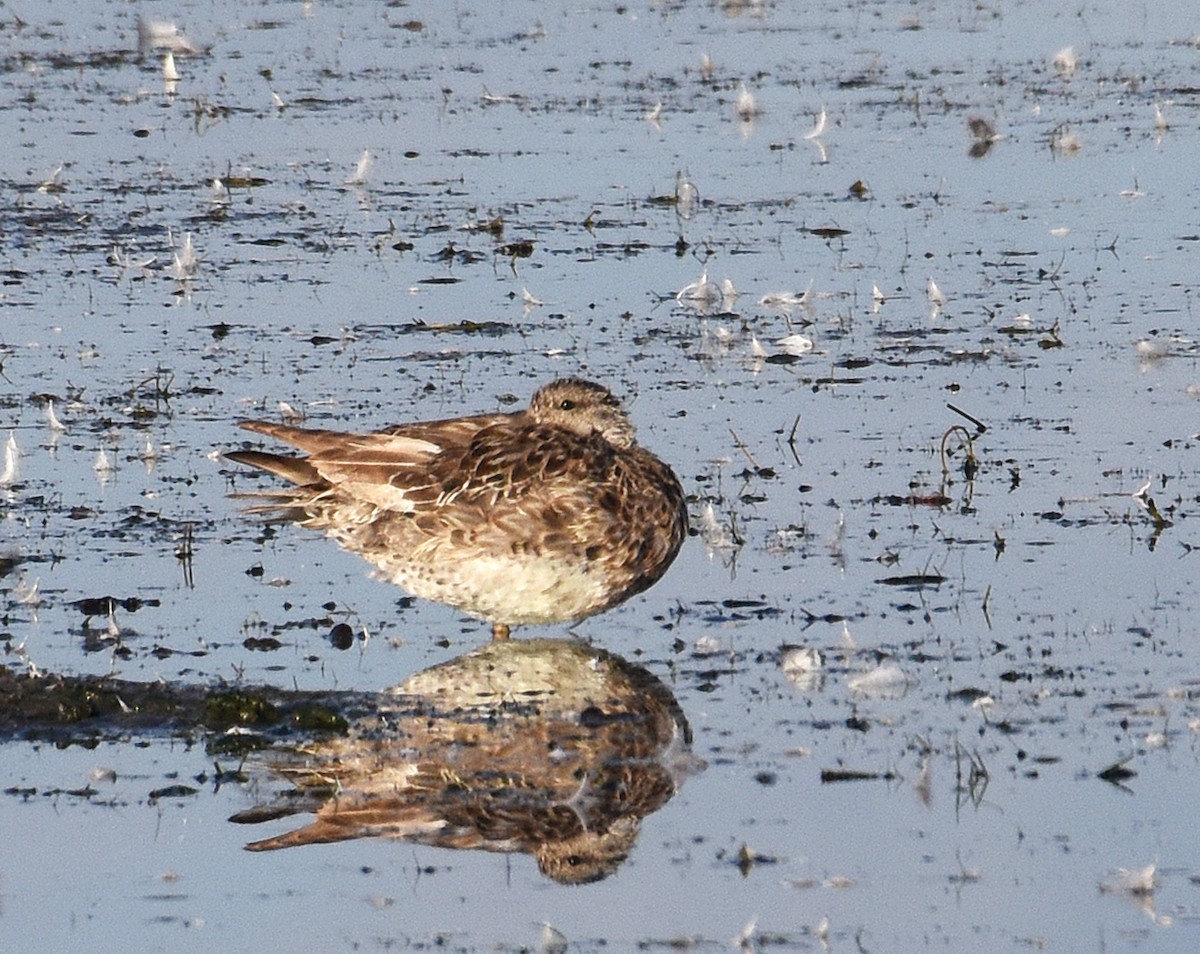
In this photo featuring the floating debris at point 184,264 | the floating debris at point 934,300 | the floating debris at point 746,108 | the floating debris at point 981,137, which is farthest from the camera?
the floating debris at point 746,108

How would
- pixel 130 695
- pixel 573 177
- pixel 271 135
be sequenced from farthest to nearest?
1. pixel 271 135
2. pixel 573 177
3. pixel 130 695

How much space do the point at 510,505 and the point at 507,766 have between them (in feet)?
5.95

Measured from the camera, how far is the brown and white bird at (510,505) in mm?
9695

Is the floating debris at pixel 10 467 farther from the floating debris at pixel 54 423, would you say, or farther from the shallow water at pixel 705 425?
the floating debris at pixel 54 423

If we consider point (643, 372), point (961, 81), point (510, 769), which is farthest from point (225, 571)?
point (961, 81)

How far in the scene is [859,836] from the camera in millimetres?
7523

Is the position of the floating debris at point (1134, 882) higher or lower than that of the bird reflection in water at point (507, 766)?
lower

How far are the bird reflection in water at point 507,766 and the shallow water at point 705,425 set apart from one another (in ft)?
0.40

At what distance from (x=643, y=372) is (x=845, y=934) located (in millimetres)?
7582

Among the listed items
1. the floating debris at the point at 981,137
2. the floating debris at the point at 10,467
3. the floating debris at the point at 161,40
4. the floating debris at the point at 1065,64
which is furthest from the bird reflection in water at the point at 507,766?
the floating debris at the point at 161,40

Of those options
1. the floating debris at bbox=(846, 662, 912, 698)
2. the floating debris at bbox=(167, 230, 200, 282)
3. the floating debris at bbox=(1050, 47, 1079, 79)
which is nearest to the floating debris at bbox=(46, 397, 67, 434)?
the floating debris at bbox=(167, 230, 200, 282)

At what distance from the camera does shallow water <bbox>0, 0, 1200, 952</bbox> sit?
7332mm

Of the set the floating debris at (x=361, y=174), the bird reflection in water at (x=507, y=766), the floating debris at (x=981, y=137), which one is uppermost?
the floating debris at (x=981, y=137)

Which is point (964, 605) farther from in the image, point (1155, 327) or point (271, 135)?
point (271, 135)
